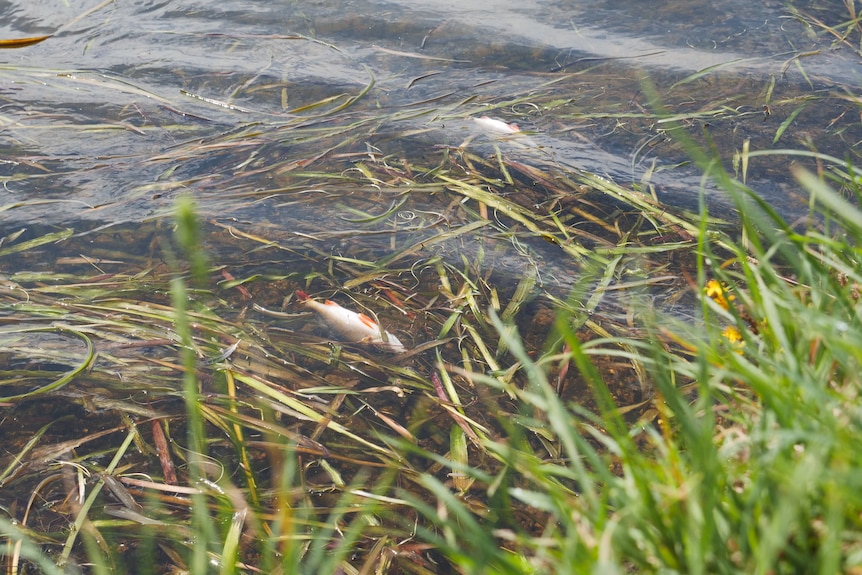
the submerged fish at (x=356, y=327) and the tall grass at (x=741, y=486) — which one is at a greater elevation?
the tall grass at (x=741, y=486)

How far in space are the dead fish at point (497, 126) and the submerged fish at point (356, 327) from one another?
5.20 feet

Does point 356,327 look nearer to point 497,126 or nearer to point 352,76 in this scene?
point 497,126

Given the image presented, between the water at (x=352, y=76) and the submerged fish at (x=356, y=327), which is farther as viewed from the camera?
the water at (x=352, y=76)

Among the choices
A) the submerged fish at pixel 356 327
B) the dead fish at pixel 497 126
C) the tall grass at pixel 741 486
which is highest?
the tall grass at pixel 741 486

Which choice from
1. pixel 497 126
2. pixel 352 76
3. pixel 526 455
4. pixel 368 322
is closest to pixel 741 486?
pixel 526 455

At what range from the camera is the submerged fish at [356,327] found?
2.77m

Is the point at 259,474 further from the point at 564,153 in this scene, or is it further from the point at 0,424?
the point at 564,153

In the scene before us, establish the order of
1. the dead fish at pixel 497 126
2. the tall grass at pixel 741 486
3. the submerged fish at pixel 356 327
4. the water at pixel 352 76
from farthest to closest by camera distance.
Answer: the dead fish at pixel 497 126 < the water at pixel 352 76 < the submerged fish at pixel 356 327 < the tall grass at pixel 741 486

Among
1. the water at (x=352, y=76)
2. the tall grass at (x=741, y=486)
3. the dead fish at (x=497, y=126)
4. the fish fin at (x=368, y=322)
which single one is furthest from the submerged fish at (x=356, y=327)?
the dead fish at (x=497, y=126)

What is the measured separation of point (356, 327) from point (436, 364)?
343 millimetres

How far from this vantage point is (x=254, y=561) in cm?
209

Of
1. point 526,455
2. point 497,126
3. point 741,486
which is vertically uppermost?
point 741,486

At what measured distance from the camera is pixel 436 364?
271cm

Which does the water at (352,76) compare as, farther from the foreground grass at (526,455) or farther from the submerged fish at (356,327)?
the submerged fish at (356,327)
